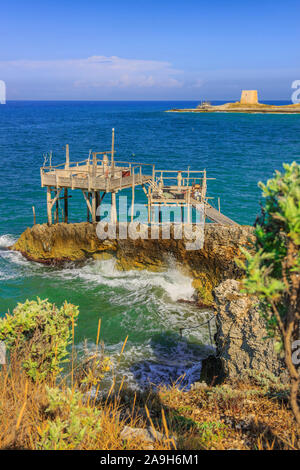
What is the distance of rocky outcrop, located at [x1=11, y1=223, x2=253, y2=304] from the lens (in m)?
16.7

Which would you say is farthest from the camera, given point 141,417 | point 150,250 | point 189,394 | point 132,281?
point 132,281

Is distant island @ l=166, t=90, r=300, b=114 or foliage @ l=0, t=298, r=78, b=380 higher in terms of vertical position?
distant island @ l=166, t=90, r=300, b=114

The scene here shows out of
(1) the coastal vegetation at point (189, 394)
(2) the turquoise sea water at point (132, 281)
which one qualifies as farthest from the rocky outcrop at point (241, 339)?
(2) the turquoise sea water at point (132, 281)

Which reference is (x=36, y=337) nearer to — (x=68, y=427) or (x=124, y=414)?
(x=124, y=414)

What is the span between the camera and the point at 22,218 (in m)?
30.3

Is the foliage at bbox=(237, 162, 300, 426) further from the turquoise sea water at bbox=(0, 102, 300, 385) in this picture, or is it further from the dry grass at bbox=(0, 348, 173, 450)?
the turquoise sea water at bbox=(0, 102, 300, 385)

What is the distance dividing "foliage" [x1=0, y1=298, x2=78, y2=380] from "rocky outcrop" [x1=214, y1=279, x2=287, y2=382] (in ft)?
14.9

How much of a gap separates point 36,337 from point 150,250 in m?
11.7

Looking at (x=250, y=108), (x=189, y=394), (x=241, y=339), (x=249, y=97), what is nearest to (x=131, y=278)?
(x=241, y=339)

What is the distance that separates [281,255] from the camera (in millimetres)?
4125

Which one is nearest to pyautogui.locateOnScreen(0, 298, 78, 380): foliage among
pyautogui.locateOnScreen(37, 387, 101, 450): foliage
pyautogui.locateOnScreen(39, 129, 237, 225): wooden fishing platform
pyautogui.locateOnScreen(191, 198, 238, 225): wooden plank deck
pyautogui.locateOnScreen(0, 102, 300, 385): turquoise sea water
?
pyautogui.locateOnScreen(37, 387, 101, 450): foliage

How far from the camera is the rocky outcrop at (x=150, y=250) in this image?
1666 cm

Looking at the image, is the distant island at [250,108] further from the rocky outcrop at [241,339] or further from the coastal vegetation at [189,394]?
the coastal vegetation at [189,394]

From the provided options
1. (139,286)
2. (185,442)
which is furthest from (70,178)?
(185,442)
